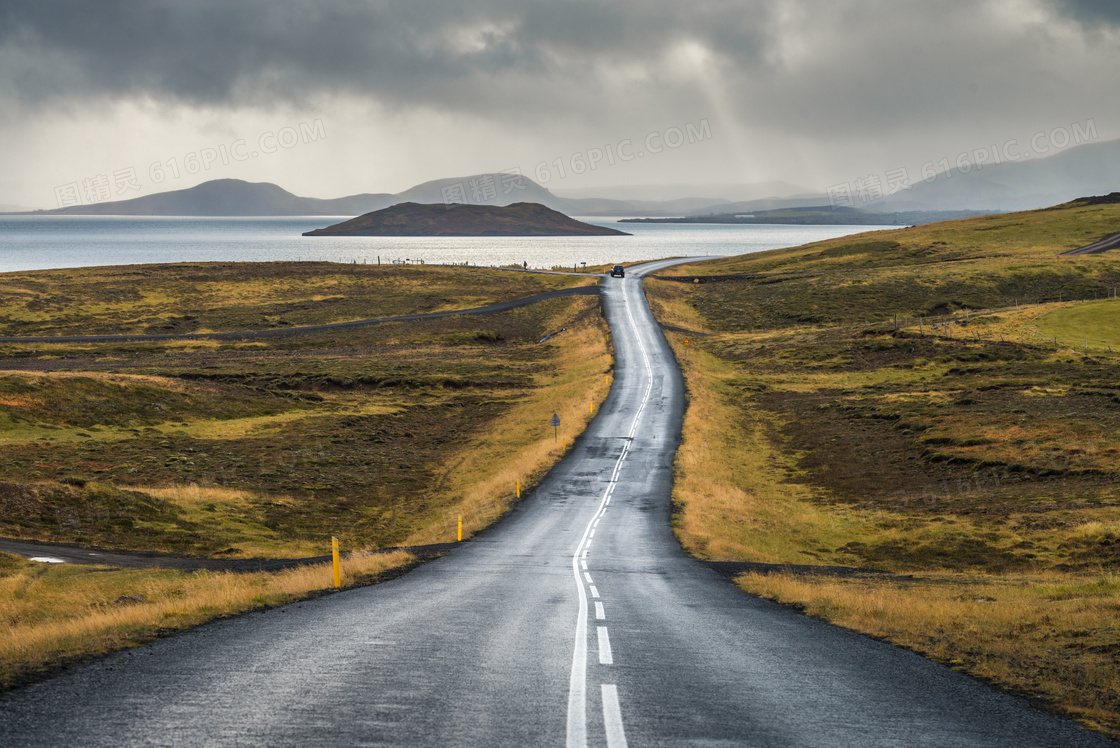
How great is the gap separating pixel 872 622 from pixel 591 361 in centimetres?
5344

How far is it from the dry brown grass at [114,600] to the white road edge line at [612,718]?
255 inches

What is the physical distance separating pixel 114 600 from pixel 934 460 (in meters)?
33.9

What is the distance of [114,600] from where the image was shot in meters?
16.4

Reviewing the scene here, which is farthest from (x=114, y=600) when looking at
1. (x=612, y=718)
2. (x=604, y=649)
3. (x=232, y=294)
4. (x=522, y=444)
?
(x=232, y=294)

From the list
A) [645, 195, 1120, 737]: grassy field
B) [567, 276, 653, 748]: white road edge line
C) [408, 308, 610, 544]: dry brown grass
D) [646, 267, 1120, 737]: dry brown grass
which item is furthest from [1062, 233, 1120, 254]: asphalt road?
[567, 276, 653, 748]: white road edge line

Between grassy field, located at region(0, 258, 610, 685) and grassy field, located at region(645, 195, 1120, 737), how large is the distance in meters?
9.95

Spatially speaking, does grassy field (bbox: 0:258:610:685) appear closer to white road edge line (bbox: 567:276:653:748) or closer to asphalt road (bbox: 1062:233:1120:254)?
white road edge line (bbox: 567:276:653:748)

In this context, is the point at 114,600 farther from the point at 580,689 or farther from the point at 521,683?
the point at 580,689

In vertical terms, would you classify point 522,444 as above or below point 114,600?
below

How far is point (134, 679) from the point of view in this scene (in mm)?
8312

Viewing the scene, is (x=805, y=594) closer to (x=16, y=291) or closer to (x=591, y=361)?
(x=591, y=361)

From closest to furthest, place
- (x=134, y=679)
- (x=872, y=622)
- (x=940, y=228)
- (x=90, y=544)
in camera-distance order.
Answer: (x=134, y=679), (x=872, y=622), (x=90, y=544), (x=940, y=228)

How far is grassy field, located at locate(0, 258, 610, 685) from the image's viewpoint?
17.0 meters

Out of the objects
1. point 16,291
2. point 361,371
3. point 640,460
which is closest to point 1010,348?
point 640,460
